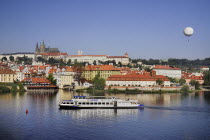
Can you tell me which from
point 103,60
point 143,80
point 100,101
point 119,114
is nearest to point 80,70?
point 143,80

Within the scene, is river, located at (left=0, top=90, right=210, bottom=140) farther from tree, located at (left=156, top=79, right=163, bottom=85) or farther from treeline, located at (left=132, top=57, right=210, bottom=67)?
treeline, located at (left=132, top=57, right=210, bottom=67)

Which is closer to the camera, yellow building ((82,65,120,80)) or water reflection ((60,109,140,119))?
water reflection ((60,109,140,119))

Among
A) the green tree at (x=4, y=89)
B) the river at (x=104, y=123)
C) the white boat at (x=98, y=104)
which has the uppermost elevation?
the green tree at (x=4, y=89)

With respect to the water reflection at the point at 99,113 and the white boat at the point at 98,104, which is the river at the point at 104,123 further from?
the white boat at the point at 98,104

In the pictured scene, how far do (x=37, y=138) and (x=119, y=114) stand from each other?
24.3 ft

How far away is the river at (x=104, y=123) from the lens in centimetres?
1659

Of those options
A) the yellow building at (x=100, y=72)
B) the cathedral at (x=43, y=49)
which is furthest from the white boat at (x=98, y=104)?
the cathedral at (x=43, y=49)

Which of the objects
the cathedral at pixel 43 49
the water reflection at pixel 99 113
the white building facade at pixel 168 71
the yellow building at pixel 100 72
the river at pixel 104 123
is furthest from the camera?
the cathedral at pixel 43 49

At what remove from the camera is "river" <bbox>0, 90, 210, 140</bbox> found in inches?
653

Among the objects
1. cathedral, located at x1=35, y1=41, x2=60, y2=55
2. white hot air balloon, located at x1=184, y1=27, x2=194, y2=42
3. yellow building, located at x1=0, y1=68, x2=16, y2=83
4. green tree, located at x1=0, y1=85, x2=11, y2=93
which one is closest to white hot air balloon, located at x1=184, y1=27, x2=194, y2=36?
white hot air balloon, located at x1=184, y1=27, x2=194, y2=42

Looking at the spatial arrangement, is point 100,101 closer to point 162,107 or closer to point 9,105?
point 162,107

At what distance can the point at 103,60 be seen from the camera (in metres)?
84.8

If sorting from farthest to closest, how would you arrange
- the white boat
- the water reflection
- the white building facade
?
the white building facade
the white boat
the water reflection

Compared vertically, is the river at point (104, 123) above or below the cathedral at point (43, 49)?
below
